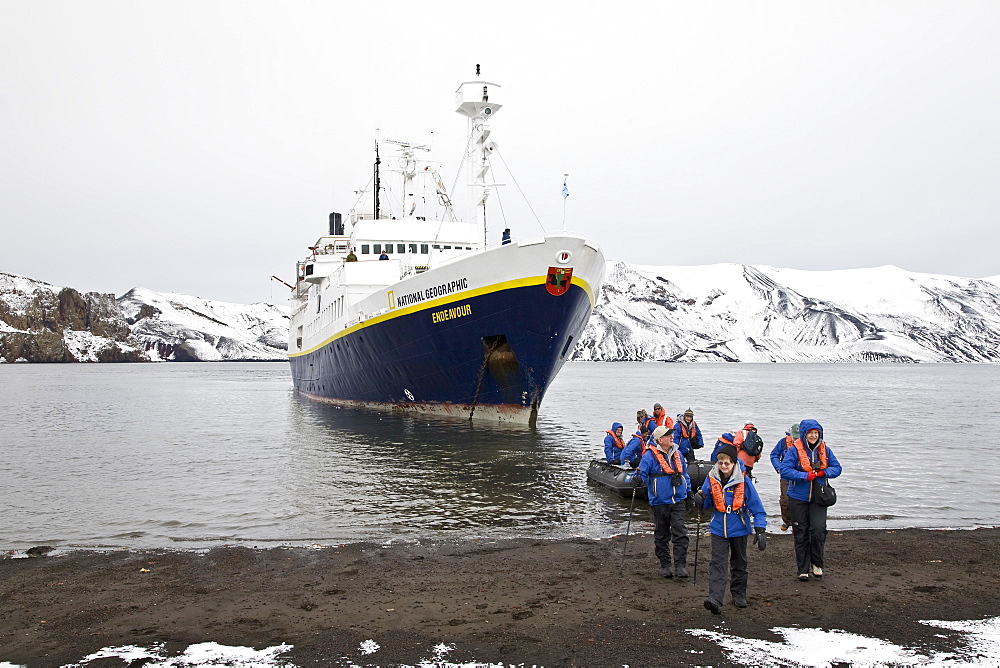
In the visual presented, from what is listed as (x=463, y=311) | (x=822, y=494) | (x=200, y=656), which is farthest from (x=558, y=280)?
(x=200, y=656)

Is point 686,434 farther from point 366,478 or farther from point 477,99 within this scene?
point 477,99

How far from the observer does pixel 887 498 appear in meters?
14.1

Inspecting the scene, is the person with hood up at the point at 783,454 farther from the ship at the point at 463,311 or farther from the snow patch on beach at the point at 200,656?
the ship at the point at 463,311

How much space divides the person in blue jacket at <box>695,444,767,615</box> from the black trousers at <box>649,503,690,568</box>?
1.04 metres

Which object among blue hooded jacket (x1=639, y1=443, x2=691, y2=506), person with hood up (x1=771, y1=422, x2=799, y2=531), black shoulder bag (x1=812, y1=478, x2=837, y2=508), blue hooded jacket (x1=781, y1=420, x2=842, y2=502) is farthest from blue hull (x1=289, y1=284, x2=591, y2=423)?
black shoulder bag (x1=812, y1=478, x2=837, y2=508)

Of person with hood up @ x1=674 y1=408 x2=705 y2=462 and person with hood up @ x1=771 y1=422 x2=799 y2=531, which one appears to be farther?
person with hood up @ x1=674 y1=408 x2=705 y2=462

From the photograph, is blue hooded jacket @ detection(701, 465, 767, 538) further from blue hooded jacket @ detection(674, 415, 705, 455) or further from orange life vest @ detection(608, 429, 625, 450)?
orange life vest @ detection(608, 429, 625, 450)

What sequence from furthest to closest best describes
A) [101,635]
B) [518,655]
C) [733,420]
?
1. [733,420]
2. [101,635]
3. [518,655]

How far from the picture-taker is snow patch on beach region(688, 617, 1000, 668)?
18.4 feet

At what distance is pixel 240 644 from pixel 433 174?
36.4 meters

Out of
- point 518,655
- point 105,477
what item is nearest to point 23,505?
point 105,477

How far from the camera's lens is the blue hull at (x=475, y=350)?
871 inches

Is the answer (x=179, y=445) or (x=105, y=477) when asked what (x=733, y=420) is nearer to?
(x=179, y=445)

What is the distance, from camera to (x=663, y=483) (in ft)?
26.5
